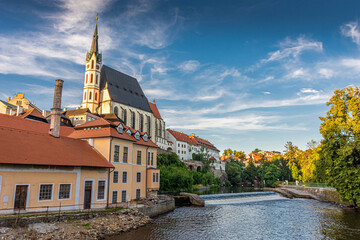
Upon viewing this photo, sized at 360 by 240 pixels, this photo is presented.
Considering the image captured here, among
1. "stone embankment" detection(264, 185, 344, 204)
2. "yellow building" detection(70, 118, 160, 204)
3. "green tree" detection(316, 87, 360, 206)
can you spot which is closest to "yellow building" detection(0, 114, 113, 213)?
"yellow building" detection(70, 118, 160, 204)

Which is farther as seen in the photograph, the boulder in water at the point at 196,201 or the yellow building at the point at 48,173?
the boulder in water at the point at 196,201

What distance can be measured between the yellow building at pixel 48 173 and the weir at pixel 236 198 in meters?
19.8

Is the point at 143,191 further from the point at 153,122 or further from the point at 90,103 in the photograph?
the point at 153,122

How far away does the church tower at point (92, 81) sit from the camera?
75312 millimetres

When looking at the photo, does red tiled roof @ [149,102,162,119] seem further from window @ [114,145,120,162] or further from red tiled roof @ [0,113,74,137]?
window @ [114,145,120,162]

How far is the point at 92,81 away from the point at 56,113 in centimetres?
5225

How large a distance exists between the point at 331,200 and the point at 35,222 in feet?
142

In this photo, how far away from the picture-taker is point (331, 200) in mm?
42469

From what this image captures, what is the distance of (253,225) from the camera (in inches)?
1004

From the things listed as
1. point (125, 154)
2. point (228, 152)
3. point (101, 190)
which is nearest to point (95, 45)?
point (125, 154)

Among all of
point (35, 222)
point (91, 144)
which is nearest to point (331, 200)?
point (91, 144)

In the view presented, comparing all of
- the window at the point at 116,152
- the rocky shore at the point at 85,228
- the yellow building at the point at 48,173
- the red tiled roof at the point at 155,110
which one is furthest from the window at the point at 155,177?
the red tiled roof at the point at 155,110

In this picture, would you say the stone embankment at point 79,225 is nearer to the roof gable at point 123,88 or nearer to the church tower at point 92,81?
the church tower at point 92,81

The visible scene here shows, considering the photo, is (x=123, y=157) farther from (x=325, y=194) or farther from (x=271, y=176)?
(x=271, y=176)
